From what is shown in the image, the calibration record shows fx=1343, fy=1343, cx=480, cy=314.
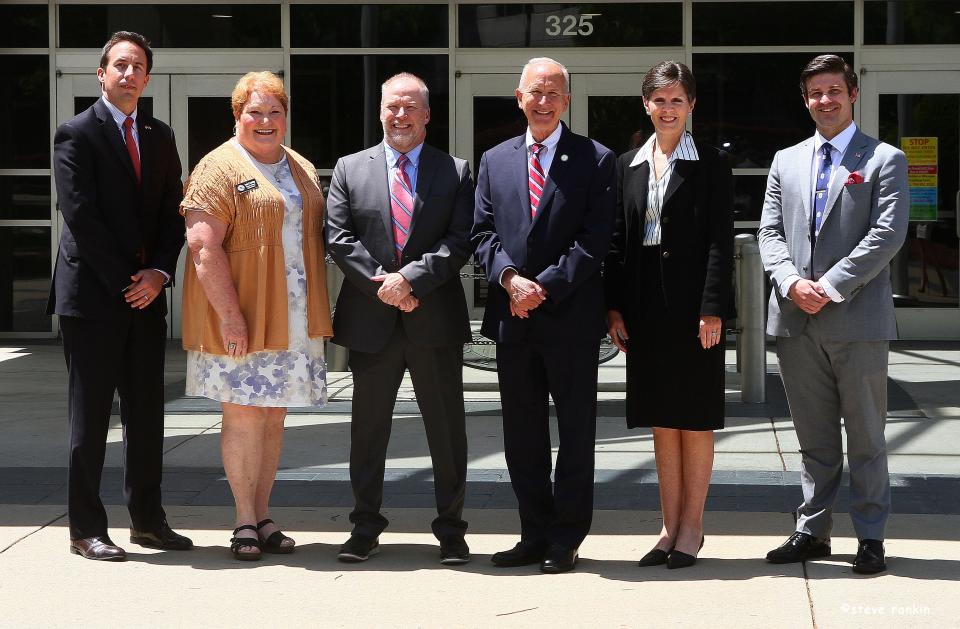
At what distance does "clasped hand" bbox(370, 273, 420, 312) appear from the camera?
5.15 m

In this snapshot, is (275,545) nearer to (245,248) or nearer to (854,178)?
(245,248)

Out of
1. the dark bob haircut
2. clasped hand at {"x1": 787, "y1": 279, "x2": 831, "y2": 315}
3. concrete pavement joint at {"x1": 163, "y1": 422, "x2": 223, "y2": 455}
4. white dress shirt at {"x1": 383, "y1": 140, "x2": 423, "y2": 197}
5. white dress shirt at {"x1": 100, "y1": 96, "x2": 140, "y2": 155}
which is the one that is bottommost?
Result: concrete pavement joint at {"x1": 163, "y1": 422, "x2": 223, "y2": 455}

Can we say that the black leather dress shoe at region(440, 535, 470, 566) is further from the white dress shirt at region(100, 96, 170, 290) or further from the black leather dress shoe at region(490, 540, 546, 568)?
the white dress shirt at region(100, 96, 170, 290)

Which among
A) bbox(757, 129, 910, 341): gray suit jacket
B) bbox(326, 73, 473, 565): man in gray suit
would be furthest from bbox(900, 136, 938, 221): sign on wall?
bbox(326, 73, 473, 565): man in gray suit

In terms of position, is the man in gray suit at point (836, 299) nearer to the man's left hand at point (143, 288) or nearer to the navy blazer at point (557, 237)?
the navy blazer at point (557, 237)

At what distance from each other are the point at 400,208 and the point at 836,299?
1721mm

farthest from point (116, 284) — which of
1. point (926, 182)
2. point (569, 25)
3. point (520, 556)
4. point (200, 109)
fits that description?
point (926, 182)

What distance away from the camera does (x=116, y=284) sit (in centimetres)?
532

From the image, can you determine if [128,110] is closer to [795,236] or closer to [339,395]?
[795,236]

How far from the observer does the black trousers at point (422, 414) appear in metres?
5.39

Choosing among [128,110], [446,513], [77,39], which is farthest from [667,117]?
[77,39]

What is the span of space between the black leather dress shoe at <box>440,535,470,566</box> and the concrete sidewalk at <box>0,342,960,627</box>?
6cm

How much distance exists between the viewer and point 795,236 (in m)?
5.26

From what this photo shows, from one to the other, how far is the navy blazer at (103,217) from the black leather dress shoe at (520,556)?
5.78ft
